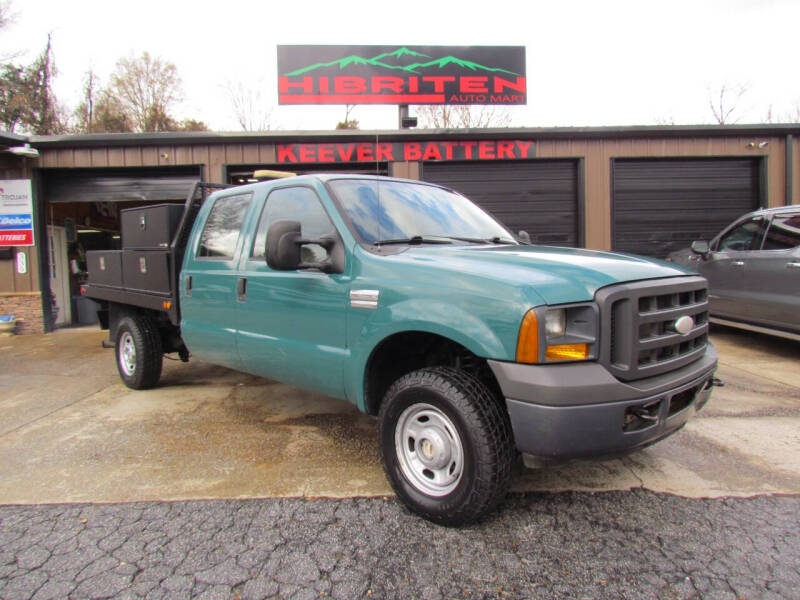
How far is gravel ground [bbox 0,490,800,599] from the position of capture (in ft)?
6.56

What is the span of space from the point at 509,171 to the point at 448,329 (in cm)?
830

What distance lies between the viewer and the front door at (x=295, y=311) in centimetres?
293

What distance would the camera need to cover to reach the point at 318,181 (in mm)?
3219

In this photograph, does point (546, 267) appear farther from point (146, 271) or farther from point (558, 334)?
point (146, 271)

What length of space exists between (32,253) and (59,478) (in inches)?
331

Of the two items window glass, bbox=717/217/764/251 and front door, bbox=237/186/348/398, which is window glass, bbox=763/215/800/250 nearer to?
window glass, bbox=717/217/764/251

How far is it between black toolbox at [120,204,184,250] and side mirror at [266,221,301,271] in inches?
88.4

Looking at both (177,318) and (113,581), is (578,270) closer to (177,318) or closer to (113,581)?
(113,581)

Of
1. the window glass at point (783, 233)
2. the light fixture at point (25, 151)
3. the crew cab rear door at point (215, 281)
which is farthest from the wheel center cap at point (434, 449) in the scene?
the light fixture at point (25, 151)

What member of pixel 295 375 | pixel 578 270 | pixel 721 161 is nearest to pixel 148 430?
pixel 295 375

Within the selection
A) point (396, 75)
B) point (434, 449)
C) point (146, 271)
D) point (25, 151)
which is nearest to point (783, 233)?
point (434, 449)

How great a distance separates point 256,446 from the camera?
3500mm

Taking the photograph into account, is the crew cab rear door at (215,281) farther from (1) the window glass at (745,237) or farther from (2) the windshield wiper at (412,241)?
(1) the window glass at (745,237)

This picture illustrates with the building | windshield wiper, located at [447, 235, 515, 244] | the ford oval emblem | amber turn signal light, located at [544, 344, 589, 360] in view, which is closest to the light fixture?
the building
